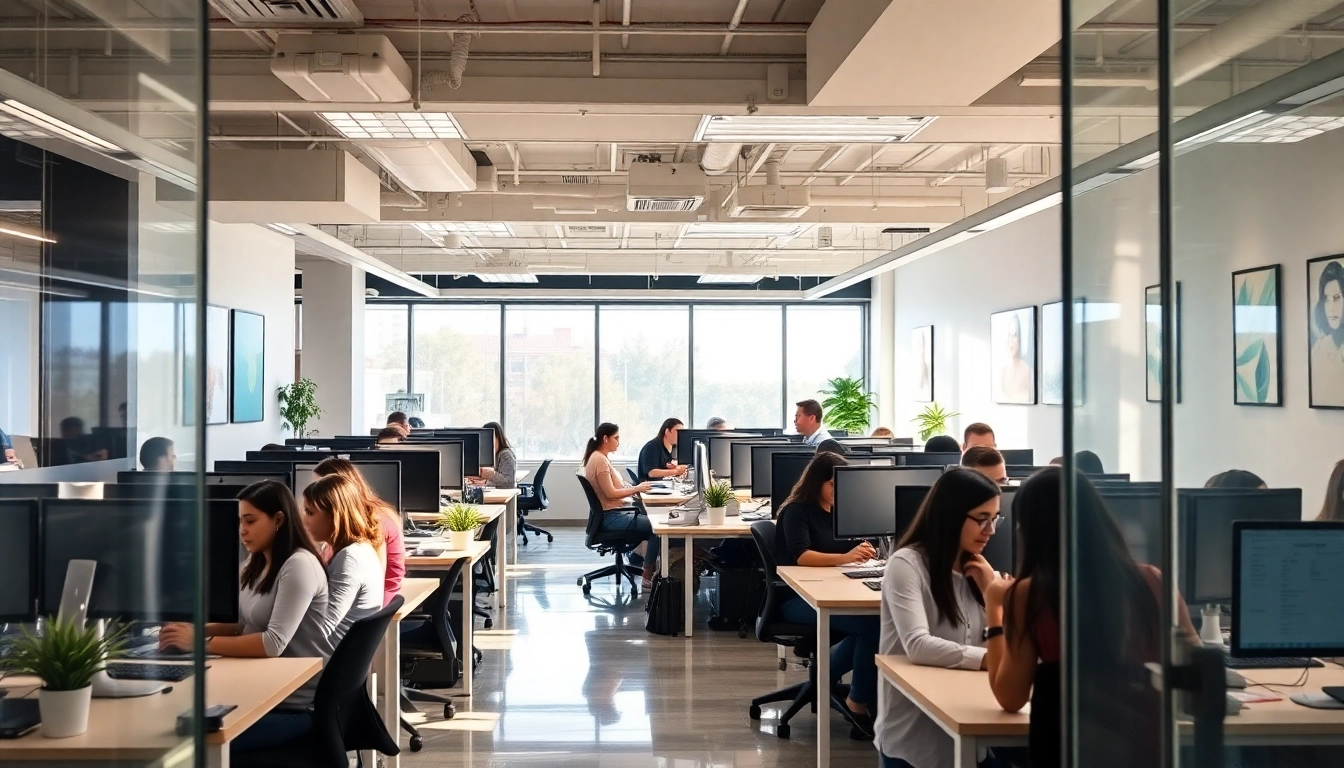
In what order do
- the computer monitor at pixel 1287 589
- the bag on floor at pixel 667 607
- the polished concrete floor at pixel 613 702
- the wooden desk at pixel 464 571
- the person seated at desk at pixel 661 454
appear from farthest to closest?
the person seated at desk at pixel 661 454
the bag on floor at pixel 667 607
the wooden desk at pixel 464 571
the polished concrete floor at pixel 613 702
the computer monitor at pixel 1287 589

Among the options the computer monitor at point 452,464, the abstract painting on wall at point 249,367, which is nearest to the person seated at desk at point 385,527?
the computer monitor at point 452,464

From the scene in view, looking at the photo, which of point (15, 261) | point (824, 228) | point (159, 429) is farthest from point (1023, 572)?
point (824, 228)

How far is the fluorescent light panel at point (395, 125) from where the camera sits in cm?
575

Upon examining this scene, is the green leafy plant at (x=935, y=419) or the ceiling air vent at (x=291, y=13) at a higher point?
the ceiling air vent at (x=291, y=13)

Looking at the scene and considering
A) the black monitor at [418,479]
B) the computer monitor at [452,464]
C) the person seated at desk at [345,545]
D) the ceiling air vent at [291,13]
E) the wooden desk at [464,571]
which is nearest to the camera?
the person seated at desk at [345,545]

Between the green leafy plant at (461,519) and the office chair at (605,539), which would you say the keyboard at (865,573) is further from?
the office chair at (605,539)

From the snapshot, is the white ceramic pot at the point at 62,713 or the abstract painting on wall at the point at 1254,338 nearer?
the white ceramic pot at the point at 62,713

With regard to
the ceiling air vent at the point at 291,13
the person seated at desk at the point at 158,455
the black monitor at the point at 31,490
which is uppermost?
the ceiling air vent at the point at 291,13

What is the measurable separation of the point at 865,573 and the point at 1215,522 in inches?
127

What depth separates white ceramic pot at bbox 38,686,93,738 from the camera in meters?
1.75

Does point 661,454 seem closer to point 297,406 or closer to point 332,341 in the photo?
point 297,406

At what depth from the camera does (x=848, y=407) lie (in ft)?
49.0

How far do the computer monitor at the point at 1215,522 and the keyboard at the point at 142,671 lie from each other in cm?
171

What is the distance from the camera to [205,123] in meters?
2.04
